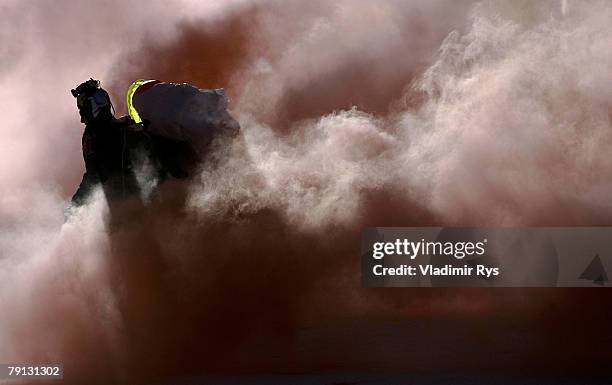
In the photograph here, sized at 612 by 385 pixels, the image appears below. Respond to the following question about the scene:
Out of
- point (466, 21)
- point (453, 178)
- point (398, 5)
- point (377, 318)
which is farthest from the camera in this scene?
point (398, 5)

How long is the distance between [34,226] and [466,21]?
10067 millimetres

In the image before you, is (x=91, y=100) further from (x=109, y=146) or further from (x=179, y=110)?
(x=179, y=110)

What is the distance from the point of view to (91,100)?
14.5 metres

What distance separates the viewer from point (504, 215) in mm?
15078

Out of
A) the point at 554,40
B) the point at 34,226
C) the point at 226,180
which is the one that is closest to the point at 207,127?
the point at 226,180

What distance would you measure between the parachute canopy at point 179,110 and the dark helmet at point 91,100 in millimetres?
484

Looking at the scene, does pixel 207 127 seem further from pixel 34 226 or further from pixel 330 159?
pixel 34 226

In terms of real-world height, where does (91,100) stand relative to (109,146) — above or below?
above

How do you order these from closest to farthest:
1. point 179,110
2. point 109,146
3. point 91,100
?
point 179,110 → point 91,100 → point 109,146

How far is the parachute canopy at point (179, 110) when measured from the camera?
14359 mm

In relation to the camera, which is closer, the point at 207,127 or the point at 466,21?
the point at 207,127

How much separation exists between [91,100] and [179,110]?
1.40 m

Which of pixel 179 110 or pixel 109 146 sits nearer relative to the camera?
pixel 179 110

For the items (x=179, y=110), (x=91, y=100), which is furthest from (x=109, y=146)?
(x=179, y=110)
